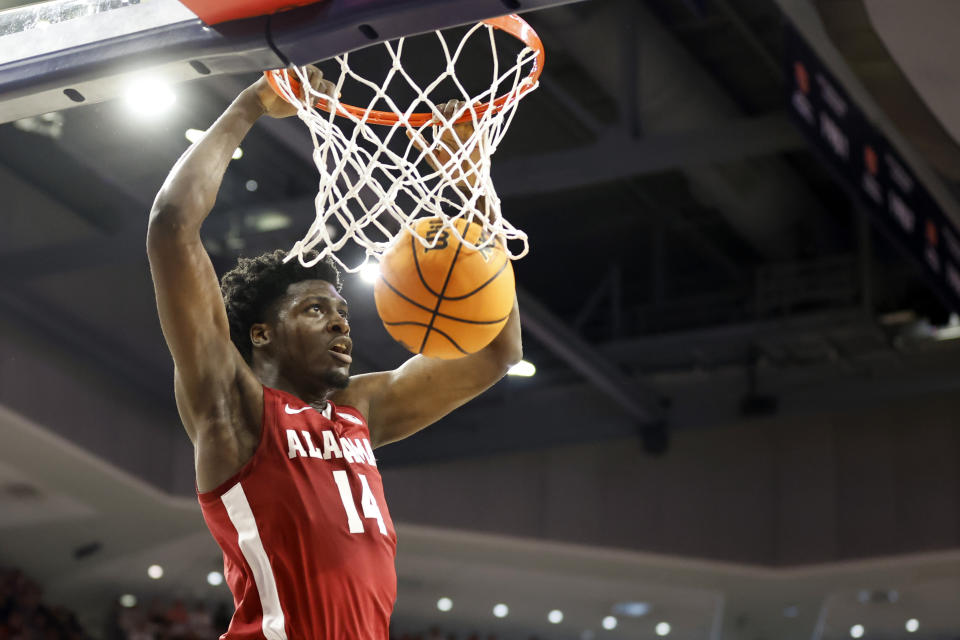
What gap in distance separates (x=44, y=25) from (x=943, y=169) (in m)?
4.92

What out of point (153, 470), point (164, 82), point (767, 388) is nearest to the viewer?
point (164, 82)

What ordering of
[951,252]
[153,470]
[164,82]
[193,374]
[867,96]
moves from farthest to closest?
[153,470], [951,252], [867,96], [164,82], [193,374]

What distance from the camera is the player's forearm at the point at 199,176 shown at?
9.36ft

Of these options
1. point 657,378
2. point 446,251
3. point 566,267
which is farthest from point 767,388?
point 446,251

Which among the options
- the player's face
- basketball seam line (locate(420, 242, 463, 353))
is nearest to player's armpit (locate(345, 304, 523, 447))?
the player's face

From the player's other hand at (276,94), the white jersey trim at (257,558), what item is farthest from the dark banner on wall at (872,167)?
the white jersey trim at (257,558)

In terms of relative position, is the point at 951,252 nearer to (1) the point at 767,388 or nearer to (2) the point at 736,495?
(1) the point at 767,388

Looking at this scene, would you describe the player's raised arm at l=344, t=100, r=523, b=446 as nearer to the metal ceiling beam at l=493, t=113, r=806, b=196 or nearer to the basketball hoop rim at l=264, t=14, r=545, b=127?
the basketball hoop rim at l=264, t=14, r=545, b=127

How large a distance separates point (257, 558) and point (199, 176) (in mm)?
869

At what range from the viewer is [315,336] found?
10.5 feet

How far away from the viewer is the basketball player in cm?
284

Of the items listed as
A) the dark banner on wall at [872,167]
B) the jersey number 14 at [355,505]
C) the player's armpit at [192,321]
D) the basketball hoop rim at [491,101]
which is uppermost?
the dark banner on wall at [872,167]

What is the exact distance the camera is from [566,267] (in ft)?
37.1

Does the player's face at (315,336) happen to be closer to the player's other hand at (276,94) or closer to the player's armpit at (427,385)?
the player's armpit at (427,385)
